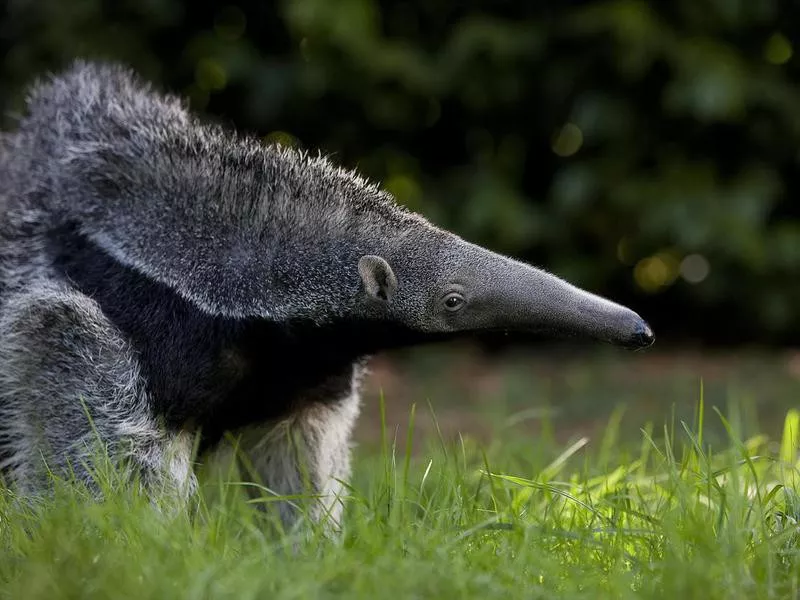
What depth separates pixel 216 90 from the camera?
8.99 metres

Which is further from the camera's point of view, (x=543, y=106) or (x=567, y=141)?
(x=567, y=141)

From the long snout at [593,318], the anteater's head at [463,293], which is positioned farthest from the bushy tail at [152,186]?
the long snout at [593,318]

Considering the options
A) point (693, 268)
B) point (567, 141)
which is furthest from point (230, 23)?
point (693, 268)

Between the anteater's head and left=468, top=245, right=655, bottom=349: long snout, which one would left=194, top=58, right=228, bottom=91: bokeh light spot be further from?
left=468, top=245, right=655, bottom=349: long snout

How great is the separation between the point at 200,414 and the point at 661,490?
5.31ft

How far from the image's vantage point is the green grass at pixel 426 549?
9.18 feet

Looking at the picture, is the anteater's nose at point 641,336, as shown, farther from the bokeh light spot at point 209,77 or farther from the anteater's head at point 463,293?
the bokeh light spot at point 209,77

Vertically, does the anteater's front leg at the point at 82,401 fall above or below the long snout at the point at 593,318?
below

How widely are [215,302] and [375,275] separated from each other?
1.88 ft

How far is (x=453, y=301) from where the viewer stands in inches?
155

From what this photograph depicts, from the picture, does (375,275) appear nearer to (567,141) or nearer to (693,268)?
(567,141)

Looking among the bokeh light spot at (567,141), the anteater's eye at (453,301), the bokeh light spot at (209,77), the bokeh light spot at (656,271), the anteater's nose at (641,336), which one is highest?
the bokeh light spot at (567,141)

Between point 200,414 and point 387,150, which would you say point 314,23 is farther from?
point 200,414

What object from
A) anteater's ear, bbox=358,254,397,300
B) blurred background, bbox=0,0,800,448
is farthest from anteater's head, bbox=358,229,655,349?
blurred background, bbox=0,0,800,448
